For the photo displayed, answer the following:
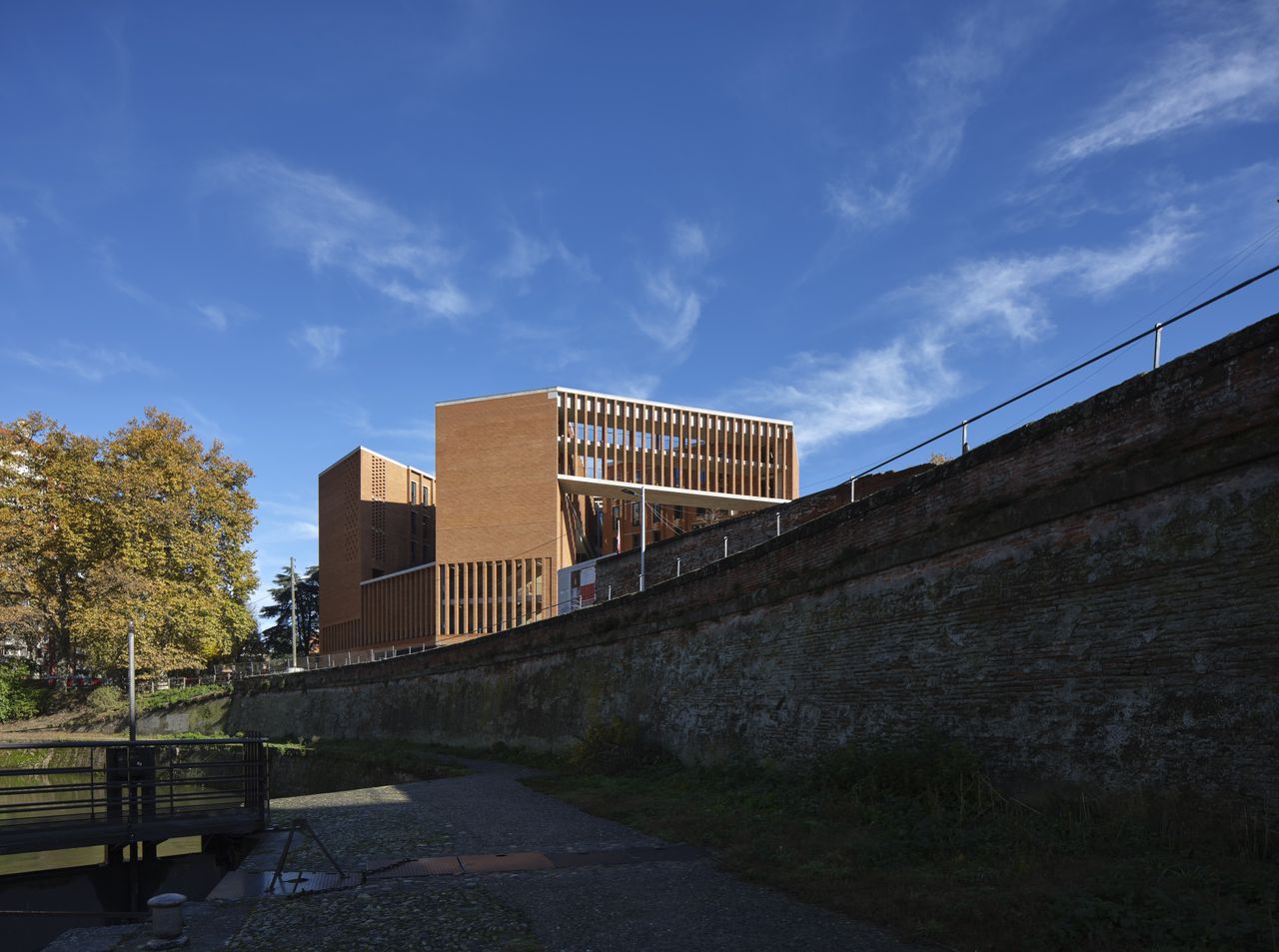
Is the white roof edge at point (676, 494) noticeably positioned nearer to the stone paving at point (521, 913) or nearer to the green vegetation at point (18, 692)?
the green vegetation at point (18, 692)

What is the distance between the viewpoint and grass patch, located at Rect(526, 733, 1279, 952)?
5.17 metres

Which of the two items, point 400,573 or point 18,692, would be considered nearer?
point 18,692

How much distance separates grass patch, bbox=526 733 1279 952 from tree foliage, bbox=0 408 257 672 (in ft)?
119

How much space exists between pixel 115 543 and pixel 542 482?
2018 centimetres

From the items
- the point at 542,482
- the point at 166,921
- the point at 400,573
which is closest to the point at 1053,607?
the point at 166,921

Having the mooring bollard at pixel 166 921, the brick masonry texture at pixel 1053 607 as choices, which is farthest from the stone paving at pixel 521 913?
the brick masonry texture at pixel 1053 607

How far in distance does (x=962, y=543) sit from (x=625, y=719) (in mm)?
9297

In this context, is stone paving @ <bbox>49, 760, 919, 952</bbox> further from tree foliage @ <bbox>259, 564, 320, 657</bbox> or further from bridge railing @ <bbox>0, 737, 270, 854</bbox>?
tree foliage @ <bbox>259, 564, 320, 657</bbox>

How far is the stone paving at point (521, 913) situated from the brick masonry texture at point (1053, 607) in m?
3.35

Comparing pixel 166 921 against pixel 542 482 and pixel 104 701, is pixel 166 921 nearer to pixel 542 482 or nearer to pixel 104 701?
pixel 542 482

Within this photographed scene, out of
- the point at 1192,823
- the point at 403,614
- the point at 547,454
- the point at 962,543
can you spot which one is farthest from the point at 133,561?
the point at 1192,823

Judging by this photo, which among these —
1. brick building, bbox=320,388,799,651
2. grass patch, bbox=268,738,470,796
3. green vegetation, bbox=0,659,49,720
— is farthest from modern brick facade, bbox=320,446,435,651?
grass patch, bbox=268,738,470,796

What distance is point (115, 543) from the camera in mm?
41125

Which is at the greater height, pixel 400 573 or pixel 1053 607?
pixel 1053 607
